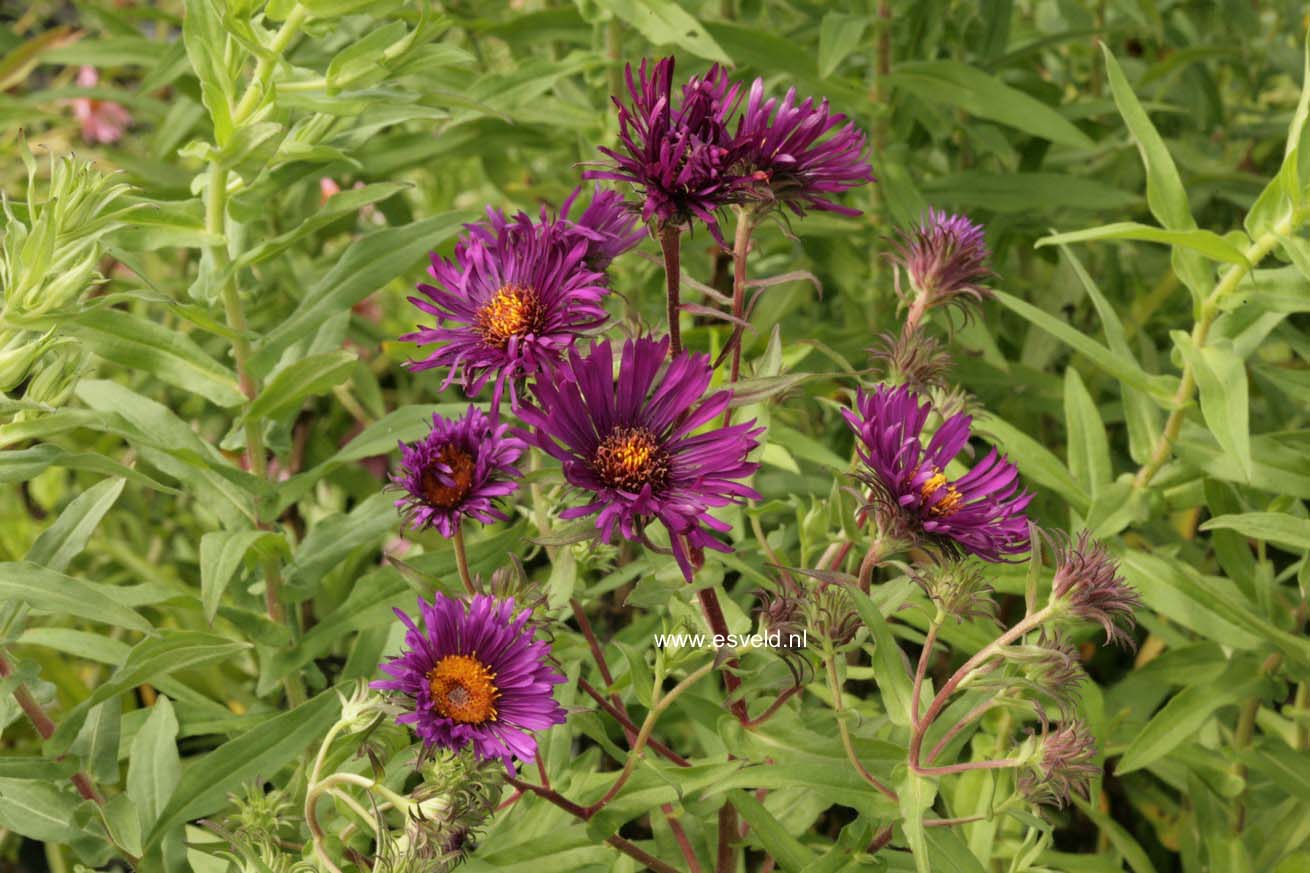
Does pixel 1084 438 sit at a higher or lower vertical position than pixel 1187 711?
higher

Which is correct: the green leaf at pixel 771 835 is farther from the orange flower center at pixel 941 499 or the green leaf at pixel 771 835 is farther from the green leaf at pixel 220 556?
the green leaf at pixel 220 556

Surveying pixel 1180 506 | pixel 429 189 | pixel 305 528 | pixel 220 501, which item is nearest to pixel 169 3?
pixel 429 189

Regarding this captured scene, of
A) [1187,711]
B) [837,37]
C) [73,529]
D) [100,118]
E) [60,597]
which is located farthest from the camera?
[100,118]

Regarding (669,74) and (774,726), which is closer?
(669,74)

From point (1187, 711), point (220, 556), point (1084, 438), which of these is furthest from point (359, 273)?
point (1187, 711)

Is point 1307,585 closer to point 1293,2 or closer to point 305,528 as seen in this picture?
point 1293,2

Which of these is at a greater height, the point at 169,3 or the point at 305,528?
the point at 169,3

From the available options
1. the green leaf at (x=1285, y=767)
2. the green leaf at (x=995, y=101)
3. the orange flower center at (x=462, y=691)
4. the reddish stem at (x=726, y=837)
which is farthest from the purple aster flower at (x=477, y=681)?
the green leaf at (x=995, y=101)

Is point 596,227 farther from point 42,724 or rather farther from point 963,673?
point 42,724
